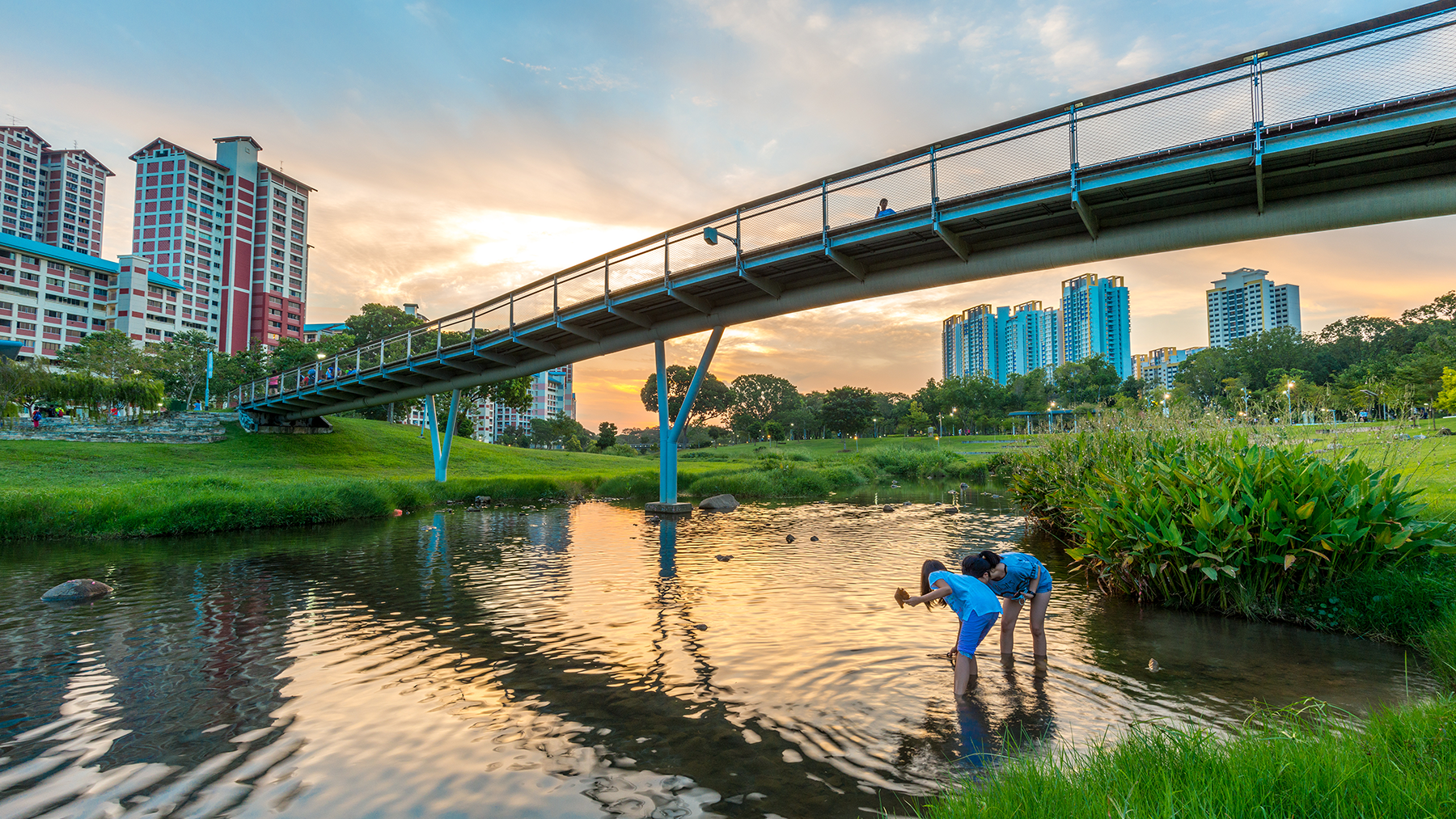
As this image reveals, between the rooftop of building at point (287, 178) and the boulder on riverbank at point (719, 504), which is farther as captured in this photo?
the rooftop of building at point (287, 178)

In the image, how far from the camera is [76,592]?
11148mm

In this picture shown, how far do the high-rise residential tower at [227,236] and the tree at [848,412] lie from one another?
10246 cm

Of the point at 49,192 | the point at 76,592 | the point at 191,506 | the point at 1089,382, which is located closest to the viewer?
the point at 76,592

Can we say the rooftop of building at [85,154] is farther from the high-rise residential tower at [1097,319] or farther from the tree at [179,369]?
the high-rise residential tower at [1097,319]

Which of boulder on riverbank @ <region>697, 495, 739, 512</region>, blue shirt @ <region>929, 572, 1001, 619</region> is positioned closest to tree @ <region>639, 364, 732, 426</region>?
boulder on riverbank @ <region>697, 495, 739, 512</region>

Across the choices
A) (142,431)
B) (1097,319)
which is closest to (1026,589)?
(142,431)

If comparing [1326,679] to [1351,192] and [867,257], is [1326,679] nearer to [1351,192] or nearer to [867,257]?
[1351,192]

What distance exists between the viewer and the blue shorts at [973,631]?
22.4 ft

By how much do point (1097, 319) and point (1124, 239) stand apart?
19901 centimetres

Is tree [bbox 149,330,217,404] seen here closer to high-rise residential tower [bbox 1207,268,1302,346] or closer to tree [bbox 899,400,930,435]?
tree [bbox 899,400,930,435]

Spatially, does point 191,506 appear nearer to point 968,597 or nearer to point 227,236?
point 968,597

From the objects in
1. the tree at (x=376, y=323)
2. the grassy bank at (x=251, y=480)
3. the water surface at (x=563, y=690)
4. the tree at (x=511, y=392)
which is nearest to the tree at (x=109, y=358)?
the tree at (x=376, y=323)

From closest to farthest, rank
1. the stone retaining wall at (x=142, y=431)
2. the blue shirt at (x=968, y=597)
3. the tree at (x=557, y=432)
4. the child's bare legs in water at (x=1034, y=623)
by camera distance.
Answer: the blue shirt at (x=968, y=597) → the child's bare legs in water at (x=1034, y=623) → the stone retaining wall at (x=142, y=431) → the tree at (x=557, y=432)

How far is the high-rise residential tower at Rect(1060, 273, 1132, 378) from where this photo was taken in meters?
186
